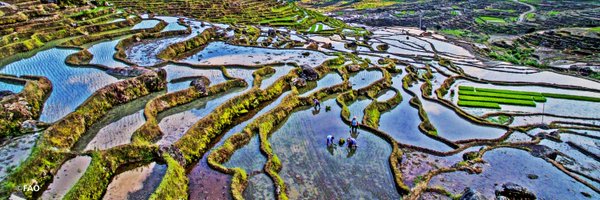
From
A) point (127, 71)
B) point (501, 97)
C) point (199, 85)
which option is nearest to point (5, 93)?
point (127, 71)

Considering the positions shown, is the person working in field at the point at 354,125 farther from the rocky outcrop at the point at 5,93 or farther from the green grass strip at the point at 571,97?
the rocky outcrop at the point at 5,93

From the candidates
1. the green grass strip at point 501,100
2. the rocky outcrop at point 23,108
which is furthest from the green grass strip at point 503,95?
the rocky outcrop at point 23,108

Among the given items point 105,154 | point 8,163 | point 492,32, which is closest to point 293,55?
point 105,154

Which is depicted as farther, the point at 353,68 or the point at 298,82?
the point at 353,68

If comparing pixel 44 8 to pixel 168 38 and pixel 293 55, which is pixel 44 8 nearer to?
pixel 168 38

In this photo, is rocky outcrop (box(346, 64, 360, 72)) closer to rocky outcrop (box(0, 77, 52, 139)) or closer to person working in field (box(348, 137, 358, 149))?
person working in field (box(348, 137, 358, 149))

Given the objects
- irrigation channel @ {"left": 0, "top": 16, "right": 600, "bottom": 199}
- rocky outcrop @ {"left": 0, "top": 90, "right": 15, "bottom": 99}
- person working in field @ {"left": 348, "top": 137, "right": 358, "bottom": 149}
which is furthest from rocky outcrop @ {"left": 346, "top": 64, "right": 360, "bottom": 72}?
rocky outcrop @ {"left": 0, "top": 90, "right": 15, "bottom": 99}

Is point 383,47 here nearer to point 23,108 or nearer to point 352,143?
point 352,143
